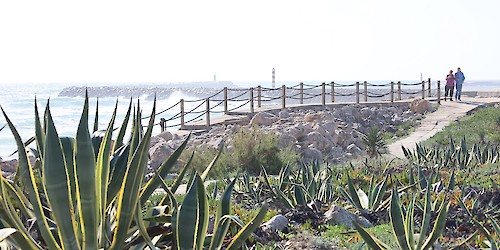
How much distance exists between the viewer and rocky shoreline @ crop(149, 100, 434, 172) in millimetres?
13570

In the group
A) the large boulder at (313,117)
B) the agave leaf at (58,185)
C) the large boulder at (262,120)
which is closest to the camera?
the agave leaf at (58,185)

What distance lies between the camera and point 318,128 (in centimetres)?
1519

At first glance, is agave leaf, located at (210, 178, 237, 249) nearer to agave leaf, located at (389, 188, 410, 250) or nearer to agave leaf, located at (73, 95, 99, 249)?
agave leaf, located at (73, 95, 99, 249)

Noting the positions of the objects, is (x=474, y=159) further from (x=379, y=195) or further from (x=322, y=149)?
(x=322, y=149)

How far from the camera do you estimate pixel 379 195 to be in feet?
20.6

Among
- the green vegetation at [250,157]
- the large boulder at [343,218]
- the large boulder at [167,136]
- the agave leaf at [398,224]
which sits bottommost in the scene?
the large boulder at [167,136]

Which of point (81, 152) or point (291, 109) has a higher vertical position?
point (81, 152)

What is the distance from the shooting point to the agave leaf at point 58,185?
7.43 feet

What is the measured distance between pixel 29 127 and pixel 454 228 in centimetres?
3363

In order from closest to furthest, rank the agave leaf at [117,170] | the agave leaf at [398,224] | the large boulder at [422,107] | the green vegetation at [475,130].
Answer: the agave leaf at [117,170]
the agave leaf at [398,224]
the green vegetation at [475,130]
the large boulder at [422,107]

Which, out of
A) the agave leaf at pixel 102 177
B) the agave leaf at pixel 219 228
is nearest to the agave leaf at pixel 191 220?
the agave leaf at pixel 219 228

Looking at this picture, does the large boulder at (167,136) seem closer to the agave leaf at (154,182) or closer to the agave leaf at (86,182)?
the agave leaf at (154,182)

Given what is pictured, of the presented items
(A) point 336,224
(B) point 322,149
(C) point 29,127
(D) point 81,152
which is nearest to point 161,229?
(D) point 81,152

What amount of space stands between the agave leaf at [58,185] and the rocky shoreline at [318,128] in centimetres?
934
